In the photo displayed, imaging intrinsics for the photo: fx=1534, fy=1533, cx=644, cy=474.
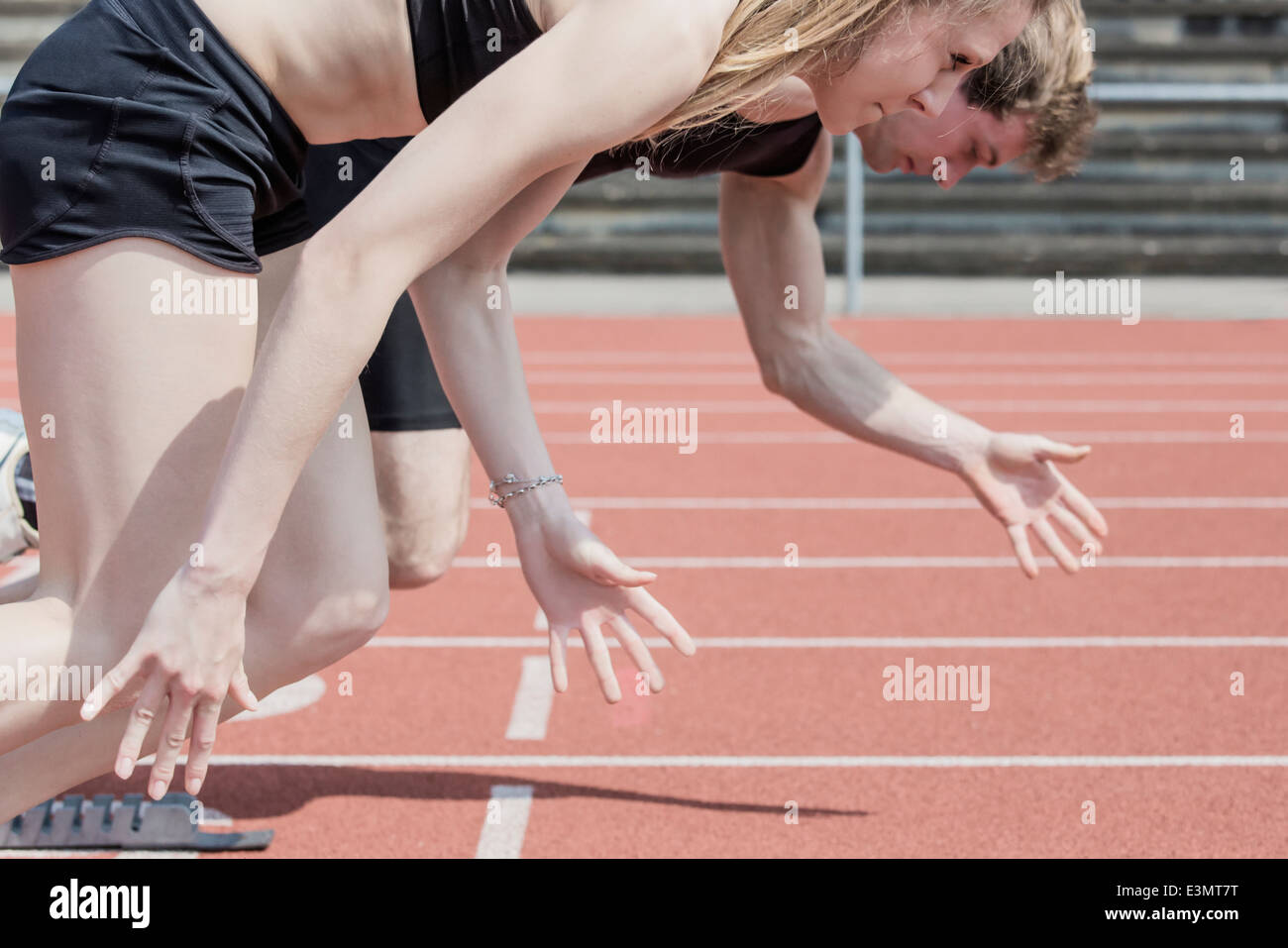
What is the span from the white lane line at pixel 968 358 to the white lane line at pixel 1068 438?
75.1 inches

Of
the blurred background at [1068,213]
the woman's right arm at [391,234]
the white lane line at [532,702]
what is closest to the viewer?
the woman's right arm at [391,234]

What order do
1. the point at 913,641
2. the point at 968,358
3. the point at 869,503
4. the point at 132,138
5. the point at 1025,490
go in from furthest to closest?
1. the point at 968,358
2. the point at 869,503
3. the point at 913,641
4. the point at 1025,490
5. the point at 132,138

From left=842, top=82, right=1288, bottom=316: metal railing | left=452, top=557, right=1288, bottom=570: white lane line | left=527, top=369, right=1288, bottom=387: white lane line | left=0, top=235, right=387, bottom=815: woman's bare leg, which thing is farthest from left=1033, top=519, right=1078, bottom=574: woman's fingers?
left=842, top=82, right=1288, bottom=316: metal railing

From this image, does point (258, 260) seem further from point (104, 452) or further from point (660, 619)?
point (660, 619)

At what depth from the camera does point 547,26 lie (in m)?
1.81

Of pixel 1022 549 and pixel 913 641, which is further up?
pixel 1022 549

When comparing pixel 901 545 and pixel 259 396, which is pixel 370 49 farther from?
pixel 901 545

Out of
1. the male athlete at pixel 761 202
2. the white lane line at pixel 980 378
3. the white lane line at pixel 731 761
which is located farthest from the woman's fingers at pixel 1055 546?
the white lane line at pixel 980 378

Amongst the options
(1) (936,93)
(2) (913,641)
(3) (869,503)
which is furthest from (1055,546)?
(3) (869,503)

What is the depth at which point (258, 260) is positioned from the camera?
1.90 metres

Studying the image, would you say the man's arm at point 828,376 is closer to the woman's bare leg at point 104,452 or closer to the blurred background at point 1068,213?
the woman's bare leg at point 104,452

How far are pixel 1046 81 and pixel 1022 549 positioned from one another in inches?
28.8

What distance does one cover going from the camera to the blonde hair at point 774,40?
5.47ft

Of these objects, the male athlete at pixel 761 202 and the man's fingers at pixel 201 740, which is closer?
the man's fingers at pixel 201 740
